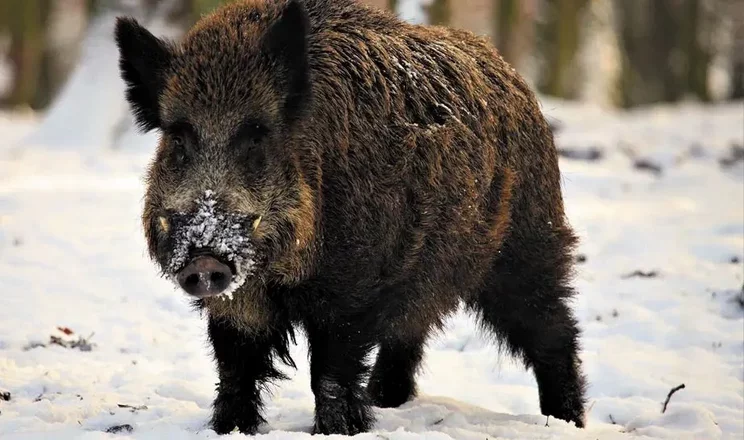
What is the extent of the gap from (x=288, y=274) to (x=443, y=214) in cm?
96

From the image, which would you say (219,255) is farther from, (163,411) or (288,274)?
(163,411)

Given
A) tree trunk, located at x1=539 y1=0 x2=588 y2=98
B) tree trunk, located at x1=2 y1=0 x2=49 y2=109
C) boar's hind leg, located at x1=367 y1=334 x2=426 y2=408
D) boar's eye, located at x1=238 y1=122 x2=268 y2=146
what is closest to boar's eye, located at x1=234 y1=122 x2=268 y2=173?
boar's eye, located at x1=238 y1=122 x2=268 y2=146

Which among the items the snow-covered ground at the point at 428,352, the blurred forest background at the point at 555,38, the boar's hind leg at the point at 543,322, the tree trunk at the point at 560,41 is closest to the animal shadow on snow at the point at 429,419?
the snow-covered ground at the point at 428,352

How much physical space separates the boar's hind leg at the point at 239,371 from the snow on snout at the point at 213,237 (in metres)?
0.76

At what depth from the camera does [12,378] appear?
20.3ft

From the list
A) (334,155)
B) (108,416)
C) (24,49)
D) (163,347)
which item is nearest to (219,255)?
(334,155)

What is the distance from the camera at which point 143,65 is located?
5.13 m

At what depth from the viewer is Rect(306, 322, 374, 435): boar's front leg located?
17.1 ft

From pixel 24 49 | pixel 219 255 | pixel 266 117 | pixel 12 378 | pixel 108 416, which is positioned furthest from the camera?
pixel 24 49

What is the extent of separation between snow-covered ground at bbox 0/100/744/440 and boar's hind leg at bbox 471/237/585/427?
18cm

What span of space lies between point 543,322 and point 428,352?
132 cm

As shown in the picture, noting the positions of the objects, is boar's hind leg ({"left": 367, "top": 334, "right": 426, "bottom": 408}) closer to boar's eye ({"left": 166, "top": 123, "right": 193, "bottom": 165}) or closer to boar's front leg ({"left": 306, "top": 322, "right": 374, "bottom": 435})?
boar's front leg ({"left": 306, "top": 322, "right": 374, "bottom": 435})

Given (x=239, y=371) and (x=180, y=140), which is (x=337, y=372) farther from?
(x=180, y=140)

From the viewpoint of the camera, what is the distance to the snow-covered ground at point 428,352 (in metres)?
5.82
